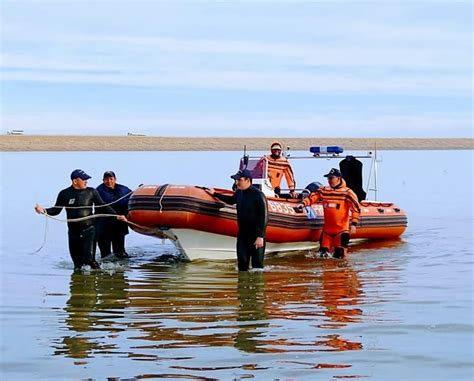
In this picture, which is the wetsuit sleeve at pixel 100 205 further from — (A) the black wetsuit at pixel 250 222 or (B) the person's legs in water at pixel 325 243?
(B) the person's legs in water at pixel 325 243

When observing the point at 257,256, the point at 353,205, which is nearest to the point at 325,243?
the point at 353,205

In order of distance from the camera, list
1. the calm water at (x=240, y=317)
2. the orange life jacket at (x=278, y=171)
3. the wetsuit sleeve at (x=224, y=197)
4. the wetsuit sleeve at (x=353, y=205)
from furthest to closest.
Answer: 1. the orange life jacket at (x=278, y=171)
2. the wetsuit sleeve at (x=353, y=205)
3. the wetsuit sleeve at (x=224, y=197)
4. the calm water at (x=240, y=317)

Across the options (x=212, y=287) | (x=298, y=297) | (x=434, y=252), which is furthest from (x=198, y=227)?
(x=434, y=252)

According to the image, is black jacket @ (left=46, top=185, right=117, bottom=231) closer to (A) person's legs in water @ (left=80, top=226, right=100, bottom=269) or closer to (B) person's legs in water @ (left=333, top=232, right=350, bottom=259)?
(A) person's legs in water @ (left=80, top=226, right=100, bottom=269)

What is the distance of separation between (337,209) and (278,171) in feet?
4.61

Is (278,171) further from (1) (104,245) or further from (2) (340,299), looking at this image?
(2) (340,299)

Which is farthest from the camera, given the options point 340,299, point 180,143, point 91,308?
point 180,143

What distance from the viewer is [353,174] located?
1540 centimetres

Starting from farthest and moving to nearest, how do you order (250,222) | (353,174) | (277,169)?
(353,174) → (277,169) → (250,222)

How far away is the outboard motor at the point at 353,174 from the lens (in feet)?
50.3

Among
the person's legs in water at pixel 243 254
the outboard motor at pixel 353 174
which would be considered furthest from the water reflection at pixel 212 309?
the outboard motor at pixel 353 174

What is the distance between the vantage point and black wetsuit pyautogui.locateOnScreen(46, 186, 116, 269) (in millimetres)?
11258

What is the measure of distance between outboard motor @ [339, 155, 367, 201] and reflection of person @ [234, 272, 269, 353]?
13.7 feet

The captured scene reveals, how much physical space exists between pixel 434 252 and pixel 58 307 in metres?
6.99
